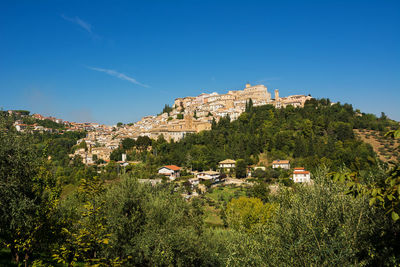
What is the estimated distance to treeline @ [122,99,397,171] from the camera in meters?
56.7

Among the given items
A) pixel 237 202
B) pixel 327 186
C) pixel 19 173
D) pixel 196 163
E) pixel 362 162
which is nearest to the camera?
pixel 327 186

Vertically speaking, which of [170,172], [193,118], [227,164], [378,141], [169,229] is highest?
[193,118]

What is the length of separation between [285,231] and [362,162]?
165 ft

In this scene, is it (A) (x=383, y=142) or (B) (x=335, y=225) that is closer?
(B) (x=335, y=225)

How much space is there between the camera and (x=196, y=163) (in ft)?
207

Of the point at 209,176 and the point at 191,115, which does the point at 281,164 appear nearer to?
the point at 209,176

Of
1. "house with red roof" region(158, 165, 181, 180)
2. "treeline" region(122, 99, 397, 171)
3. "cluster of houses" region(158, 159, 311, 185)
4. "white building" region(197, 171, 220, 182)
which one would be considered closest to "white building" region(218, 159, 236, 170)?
"cluster of houses" region(158, 159, 311, 185)

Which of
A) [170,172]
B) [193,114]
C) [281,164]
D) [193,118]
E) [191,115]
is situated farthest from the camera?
[193,114]

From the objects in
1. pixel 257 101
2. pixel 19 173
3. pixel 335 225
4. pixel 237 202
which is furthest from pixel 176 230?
pixel 257 101

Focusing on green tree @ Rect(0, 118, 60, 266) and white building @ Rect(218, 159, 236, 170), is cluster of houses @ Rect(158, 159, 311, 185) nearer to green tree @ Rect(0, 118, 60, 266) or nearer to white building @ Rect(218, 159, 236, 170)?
white building @ Rect(218, 159, 236, 170)

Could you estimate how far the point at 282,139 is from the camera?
64125 millimetres

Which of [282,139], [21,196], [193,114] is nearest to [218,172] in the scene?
[282,139]

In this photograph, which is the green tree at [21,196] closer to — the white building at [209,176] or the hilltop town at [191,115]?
the white building at [209,176]

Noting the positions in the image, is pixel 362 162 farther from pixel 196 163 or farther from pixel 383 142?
pixel 196 163
